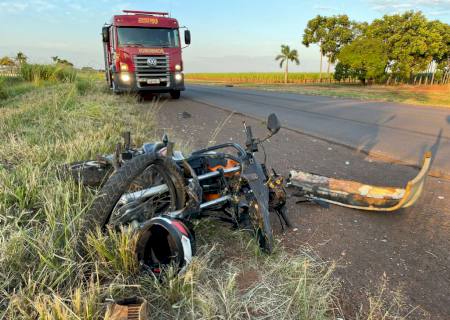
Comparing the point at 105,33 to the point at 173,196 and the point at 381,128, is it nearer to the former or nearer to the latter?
the point at 381,128

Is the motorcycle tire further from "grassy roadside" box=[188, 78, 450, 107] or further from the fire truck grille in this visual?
"grassy roadside" box=[188, 78, 450, 107]

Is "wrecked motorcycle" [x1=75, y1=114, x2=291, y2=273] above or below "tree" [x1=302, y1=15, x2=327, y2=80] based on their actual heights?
below

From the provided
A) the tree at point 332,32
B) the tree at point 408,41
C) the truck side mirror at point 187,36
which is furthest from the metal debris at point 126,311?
the tree at point 332,32

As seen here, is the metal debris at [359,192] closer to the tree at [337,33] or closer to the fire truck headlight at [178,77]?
the fire truck headlight at [178,77]

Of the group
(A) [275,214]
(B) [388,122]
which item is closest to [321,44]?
(B) [388,122]

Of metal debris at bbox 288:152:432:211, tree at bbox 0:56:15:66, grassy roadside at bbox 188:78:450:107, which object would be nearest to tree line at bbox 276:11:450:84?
grassy roadside at bbox 188:78:450:107

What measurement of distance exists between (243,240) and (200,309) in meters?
1.05

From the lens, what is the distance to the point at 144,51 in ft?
44.9

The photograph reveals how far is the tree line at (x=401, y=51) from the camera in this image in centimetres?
4239

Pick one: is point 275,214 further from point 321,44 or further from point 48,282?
point 321,44

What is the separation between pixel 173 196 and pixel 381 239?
2007 mm

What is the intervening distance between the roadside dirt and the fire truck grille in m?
9.58

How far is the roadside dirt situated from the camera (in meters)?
2.47

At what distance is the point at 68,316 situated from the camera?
1.80m
